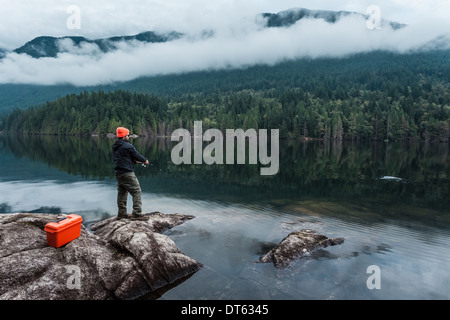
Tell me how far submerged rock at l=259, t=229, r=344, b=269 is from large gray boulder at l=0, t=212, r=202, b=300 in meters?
3.02

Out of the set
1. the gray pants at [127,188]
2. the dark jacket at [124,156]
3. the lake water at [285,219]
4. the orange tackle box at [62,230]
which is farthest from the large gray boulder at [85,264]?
the dark jacket at [124,156]

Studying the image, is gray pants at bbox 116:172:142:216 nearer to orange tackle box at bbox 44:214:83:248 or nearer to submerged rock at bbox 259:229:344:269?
orange tackle box at bbox 44:214:83:248

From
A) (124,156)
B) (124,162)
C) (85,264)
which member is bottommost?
(85,264)

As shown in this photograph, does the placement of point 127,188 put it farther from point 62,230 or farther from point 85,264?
point 85,264

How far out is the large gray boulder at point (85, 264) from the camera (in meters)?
8.69

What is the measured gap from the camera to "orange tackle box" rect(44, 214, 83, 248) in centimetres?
970

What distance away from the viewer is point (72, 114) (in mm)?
171125

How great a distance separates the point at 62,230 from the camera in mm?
9789

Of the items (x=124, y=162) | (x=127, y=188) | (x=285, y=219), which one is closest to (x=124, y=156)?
(x=124, y=162)

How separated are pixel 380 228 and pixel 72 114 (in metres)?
184

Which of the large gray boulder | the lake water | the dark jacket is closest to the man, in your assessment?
the dark jacket

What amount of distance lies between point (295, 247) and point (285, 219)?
543cm

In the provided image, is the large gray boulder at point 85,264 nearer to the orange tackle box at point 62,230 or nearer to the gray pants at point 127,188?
the orange tackle box at point 62,230
